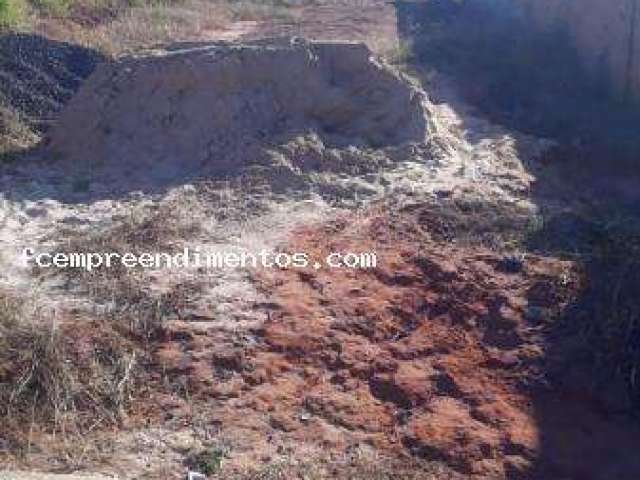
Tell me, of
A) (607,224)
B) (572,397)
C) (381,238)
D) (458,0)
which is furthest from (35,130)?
(458,0)

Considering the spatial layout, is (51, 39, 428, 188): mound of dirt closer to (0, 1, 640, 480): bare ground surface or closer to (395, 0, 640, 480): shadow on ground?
(0, 1, 640, 480): bare ground surface

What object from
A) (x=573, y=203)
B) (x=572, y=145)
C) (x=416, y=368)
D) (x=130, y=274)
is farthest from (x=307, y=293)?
(x=572, y=145)

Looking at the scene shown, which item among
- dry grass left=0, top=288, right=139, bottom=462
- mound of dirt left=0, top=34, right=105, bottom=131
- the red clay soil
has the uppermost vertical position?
mound of dirt left=0, top=34, right=105, bottom=131

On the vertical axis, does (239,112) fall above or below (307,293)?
above

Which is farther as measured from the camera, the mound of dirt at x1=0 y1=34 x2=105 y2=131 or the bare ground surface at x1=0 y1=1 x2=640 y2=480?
the mound of dirt at x1=0 y1=34 x2=105 y2=131

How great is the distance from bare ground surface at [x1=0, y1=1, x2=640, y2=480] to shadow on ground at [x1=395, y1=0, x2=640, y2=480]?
4cm

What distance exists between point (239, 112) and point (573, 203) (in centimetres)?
301

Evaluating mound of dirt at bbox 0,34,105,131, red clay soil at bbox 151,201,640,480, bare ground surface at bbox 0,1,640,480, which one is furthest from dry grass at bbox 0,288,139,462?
mound of dirt at bbox 0,34,105,131

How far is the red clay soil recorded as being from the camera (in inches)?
213

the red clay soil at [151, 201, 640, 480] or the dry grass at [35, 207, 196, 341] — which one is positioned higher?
the dry grass at [35, 207, 196, 341]

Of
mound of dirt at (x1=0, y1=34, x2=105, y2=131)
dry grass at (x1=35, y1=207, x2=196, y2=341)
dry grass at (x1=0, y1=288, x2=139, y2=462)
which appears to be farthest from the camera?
mound of dirt at (x1=0, y1=34, x2=105, y2=131)

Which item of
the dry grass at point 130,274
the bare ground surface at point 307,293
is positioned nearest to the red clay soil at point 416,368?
the bare ground surface at point 307,293

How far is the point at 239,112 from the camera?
352 inches

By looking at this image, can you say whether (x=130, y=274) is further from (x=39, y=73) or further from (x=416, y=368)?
(x=39, y=73)
